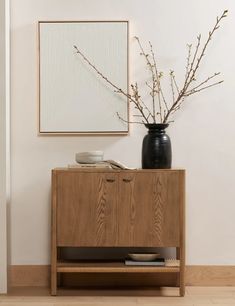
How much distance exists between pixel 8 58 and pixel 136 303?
161 cm

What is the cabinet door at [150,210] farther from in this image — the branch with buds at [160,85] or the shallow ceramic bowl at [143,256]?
the branch with buds at [160,85]

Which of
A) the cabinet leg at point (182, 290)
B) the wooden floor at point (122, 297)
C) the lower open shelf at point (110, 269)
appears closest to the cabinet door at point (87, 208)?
the lower open shelf at point (110, 269)

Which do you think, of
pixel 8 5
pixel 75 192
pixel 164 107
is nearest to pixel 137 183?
pixel 75 192

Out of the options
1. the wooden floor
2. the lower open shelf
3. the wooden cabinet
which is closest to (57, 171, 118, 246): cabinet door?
the wooden cabinet

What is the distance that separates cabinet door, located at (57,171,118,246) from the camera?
3.42 metres

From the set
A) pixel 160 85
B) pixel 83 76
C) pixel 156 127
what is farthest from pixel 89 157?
pixel 160 85

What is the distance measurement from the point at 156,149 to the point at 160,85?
0.48m

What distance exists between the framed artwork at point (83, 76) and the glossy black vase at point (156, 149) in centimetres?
28

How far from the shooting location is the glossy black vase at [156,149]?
3461 mm

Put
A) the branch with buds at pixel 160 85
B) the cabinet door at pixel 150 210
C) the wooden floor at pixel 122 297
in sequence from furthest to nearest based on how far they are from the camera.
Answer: the branch with buds at pixel 160 85
the cabinet door at pixel 150 210
the wooden floor at pixel 122 297

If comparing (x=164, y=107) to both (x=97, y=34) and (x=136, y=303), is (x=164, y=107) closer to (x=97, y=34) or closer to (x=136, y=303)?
(x=97, y=34)

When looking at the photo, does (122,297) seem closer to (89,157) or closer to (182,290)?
(182,290)

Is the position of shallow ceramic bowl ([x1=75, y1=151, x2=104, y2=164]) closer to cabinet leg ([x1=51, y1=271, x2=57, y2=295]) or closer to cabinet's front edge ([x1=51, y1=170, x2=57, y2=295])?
cabinet's front edge ([x1=51, y1=170, x2=57, y2=295])

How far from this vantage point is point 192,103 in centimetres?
374
